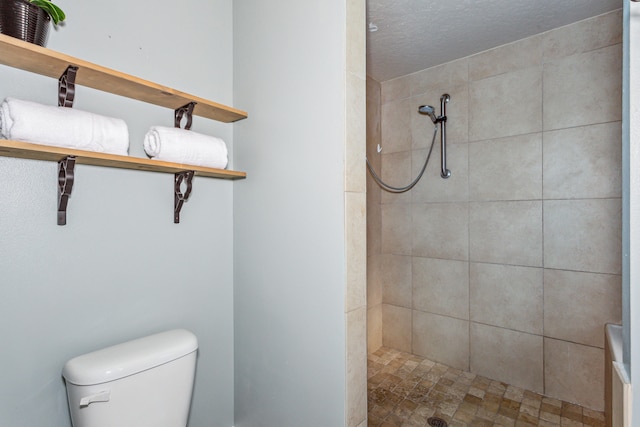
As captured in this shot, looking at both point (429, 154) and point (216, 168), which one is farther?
point (429, 154)

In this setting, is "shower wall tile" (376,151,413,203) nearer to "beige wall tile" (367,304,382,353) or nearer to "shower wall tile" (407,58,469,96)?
"shower wall tile" (407,58,469,96)

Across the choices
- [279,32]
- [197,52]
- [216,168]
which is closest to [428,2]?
[279,32]

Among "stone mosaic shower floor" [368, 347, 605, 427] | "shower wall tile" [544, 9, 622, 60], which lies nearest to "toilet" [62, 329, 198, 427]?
"stone mosaic shower floor" [368, 347, 605, 427]

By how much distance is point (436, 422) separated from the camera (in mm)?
1755

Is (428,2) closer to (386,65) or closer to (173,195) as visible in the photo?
(386,65)

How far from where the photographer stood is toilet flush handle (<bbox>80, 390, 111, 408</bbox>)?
0.97m

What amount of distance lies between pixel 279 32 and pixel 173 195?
2.78 ft

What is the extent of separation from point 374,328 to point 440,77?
6.76 feet

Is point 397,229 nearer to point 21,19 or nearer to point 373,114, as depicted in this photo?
point 373,114

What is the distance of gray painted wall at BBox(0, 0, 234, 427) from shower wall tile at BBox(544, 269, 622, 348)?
6.25 feet

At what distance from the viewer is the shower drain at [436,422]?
1732mm

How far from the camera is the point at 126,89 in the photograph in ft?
3.85

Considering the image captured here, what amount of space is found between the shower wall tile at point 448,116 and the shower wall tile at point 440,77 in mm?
27

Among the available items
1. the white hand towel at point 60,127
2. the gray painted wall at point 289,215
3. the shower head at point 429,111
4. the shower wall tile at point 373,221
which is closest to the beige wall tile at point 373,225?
the shower wall tile at point 373,221
